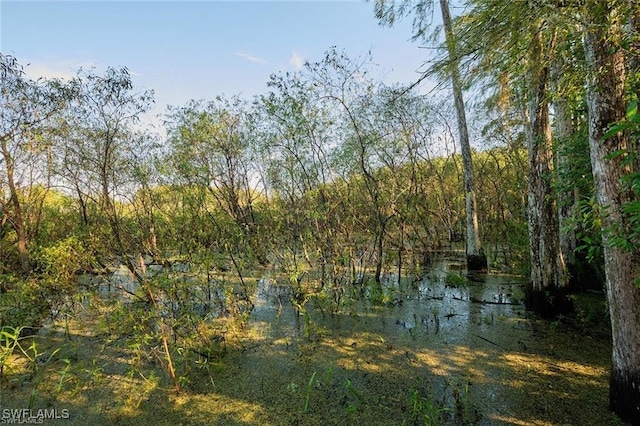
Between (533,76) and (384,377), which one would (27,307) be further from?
(533,76)

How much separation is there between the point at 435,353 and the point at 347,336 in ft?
3.07

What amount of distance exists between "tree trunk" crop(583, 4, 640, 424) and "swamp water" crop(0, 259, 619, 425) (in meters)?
0.26

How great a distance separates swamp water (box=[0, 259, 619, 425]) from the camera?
7.16ft

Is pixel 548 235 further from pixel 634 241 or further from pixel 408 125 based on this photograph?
pixel 408 125

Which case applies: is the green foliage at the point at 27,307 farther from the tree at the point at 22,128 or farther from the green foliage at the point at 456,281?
the green foliage at the point at 456,281

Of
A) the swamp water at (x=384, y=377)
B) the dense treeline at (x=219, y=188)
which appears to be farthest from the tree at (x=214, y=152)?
the swamp water at (x=384, y=377)

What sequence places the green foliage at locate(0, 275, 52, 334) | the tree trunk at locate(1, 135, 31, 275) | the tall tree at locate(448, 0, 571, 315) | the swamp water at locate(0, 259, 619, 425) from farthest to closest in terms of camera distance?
the tree trunk at locate(1, 135, 31, 275), the green foliage at locate(0, 275, 52, 334), the swamp water at locate(0, 259, 619, 425), the tall tree at locate(448, 0, 571, 315)

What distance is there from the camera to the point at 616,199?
187 cm

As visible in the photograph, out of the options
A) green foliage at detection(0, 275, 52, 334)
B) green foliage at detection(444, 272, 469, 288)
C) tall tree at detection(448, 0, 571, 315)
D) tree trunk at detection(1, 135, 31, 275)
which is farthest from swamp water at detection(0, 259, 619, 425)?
tree trunk at detection(1, 135, 31, 275)

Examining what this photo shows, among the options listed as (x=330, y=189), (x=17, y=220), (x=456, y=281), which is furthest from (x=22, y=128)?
(x=456, y=281)

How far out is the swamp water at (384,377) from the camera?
2182mm

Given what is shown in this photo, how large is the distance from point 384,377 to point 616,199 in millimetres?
2080

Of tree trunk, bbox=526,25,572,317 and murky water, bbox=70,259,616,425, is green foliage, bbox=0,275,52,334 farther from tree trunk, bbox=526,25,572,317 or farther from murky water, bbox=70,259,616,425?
tree trunk, bbox=526,25,572,317

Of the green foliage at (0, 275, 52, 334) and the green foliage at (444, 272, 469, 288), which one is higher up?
the green foliage at (444, 272, 469, 288)
